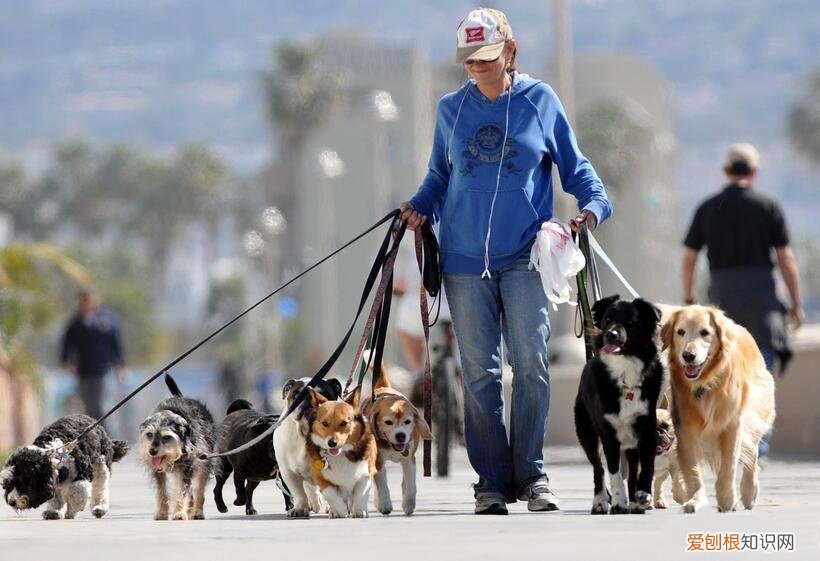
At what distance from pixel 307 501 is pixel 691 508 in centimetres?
174

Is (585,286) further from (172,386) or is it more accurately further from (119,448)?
(119,448)

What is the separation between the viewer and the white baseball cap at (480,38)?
8.86 metres

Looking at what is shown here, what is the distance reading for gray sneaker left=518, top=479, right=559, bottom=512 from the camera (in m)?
8.90

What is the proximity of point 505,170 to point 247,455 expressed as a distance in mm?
1924

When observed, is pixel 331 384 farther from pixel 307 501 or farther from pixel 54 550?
pixel 54 550

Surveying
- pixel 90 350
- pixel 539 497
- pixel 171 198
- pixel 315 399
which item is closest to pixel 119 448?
pixel 315 399

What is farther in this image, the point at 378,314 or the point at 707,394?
the point at 378,314

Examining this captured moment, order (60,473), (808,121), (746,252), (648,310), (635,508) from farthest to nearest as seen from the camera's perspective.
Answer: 1. (808,121)
2. (746,252)
3. (60,473)
4. (635,508)
5. (648,310)

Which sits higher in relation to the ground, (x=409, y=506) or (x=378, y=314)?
(x=378, y=314)

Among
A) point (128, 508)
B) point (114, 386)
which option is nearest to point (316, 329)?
point (114, 386)

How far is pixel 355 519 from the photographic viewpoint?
8.63 meters

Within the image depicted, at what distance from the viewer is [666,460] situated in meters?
9.45

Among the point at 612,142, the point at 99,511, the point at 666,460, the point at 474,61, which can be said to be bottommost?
the point at 99,511

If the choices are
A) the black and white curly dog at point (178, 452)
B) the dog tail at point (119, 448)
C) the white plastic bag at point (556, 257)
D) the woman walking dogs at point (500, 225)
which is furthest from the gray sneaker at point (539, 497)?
the dog tail at point (119, 448)
